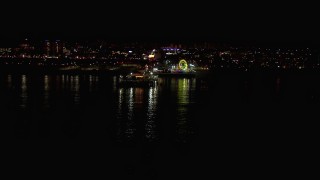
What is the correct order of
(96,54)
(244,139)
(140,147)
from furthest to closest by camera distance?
(96,54) < (244,139) < (140,147)

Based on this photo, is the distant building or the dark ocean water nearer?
the dark ocean water

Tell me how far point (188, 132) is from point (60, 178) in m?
5.50

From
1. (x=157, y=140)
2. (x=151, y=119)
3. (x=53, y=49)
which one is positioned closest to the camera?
(x=157, y=140)

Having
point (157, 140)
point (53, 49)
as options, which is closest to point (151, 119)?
point (157, 140)

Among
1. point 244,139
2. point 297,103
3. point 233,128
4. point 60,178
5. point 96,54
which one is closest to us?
point 60,178

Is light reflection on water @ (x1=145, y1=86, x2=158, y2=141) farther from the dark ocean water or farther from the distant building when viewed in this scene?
the distant building

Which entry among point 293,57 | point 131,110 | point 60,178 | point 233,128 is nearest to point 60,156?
point 60,178

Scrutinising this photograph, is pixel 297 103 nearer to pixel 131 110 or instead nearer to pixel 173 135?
pixel 131 110

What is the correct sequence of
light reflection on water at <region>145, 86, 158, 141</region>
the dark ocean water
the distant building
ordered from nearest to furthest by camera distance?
the dark ocean water → light reflection on water at <region>145, 86, 158, 141</region> → the distant building

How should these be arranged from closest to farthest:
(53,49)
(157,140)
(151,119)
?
1. (157,140)
2. (151,119)
3. (53,49)

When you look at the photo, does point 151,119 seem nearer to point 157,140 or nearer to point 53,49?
point 157,140

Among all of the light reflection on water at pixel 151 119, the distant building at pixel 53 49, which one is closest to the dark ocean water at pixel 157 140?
the light reflection on water at pixel 151 119

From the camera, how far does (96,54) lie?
10431 cm

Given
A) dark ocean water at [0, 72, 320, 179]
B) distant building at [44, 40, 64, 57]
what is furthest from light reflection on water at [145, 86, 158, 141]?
distant building at [44, 40, 64, 57]
